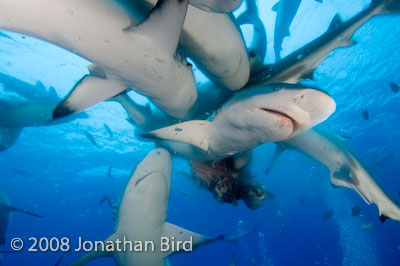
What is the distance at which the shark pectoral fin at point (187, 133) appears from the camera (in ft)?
13.5

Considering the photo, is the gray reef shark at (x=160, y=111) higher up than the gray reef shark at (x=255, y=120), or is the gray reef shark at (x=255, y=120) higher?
the gray reef shark at (x=255, y=120)

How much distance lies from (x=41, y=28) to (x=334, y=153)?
6716 mm

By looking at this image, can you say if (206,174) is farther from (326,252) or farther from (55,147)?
(326,252)

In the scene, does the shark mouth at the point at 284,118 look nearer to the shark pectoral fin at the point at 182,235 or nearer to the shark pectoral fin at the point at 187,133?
the shark pectoral fin at the point at 187,133

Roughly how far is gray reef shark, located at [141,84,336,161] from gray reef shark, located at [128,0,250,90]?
1.66 ft

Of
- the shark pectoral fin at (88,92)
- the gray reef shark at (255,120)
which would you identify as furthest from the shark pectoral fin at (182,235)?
the shark pectoral fin at (88,92)

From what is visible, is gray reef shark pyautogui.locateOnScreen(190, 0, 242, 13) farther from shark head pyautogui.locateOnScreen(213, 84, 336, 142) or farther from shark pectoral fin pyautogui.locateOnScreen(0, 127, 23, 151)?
shark pectoral fin pyautogui.locateOnScreen(0, 127, 23, 151)

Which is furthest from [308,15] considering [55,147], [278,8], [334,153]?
[55,147]

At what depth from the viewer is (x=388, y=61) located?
56.5 ft

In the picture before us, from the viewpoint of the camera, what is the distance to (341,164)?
593 centimetres

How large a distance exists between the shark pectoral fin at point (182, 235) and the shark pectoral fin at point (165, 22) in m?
4.16

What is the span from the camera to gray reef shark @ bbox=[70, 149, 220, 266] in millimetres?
4219

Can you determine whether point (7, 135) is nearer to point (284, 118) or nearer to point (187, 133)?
point (187, 133)

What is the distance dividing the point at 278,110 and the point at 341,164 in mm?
4328
